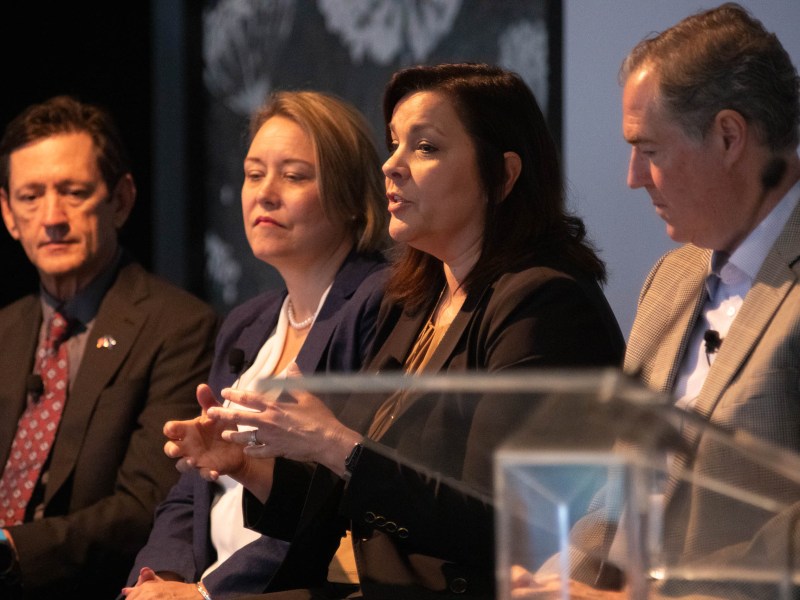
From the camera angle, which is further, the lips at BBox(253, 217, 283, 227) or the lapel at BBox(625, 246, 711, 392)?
the lips at BBox(253, 217, 283, 227)

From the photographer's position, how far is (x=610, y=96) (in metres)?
3.38

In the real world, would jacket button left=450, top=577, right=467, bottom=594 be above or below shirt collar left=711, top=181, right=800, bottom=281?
below

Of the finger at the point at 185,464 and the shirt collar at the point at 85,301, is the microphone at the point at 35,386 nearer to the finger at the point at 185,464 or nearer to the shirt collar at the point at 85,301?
the shirt collar at the point at 85,301

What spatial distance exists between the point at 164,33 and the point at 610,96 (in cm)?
233

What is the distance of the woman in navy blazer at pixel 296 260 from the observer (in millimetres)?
3059

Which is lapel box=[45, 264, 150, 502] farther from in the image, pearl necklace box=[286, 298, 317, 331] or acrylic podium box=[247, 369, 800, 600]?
acrylic podium box=[247, 369, 800, 600]

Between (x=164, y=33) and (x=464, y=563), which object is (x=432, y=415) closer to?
(x=464, y=563)

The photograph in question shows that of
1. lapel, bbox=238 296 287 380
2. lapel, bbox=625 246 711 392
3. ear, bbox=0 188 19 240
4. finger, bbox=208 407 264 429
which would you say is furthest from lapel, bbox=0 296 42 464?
lapel, bbox=625 246 711 392

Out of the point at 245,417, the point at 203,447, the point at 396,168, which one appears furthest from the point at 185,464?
the point at 396,168

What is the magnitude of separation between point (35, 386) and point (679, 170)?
85.8 inches

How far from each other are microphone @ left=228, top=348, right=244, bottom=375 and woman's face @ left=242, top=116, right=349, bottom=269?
0.26m

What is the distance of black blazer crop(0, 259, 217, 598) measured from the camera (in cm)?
332

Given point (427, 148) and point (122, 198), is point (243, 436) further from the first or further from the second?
point (122, 198)

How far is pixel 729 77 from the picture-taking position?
2.18m
